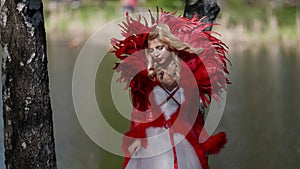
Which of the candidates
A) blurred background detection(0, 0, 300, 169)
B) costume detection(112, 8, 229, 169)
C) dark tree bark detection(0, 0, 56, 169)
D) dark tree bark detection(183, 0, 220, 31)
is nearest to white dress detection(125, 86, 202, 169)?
costume detection(112, 8, 229, 169)

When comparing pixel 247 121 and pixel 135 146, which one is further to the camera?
pixel 247 121

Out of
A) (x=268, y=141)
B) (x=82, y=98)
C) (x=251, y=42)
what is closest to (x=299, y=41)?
(x=251, y=42)

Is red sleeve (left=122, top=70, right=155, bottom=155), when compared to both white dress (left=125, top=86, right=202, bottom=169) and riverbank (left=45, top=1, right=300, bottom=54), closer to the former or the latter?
white dress (left=125, top=86, right=202, bottom=169)

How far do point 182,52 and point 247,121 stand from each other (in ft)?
Result: 18.0

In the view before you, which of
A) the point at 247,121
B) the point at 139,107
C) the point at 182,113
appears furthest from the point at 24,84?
the point at 247,121

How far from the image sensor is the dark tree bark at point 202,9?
18.3ft

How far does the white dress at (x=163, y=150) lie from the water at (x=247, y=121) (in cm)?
265

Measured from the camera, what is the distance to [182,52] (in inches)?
174

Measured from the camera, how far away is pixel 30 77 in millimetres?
4371

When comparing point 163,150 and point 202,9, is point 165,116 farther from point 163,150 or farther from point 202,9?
point 202,9

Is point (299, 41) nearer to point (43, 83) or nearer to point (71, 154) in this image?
point (71, 154)

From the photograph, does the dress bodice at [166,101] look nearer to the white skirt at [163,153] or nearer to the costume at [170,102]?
the costume at [170,102]

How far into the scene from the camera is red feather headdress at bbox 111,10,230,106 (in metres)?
4.37

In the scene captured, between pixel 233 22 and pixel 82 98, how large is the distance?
9368 millimetres
